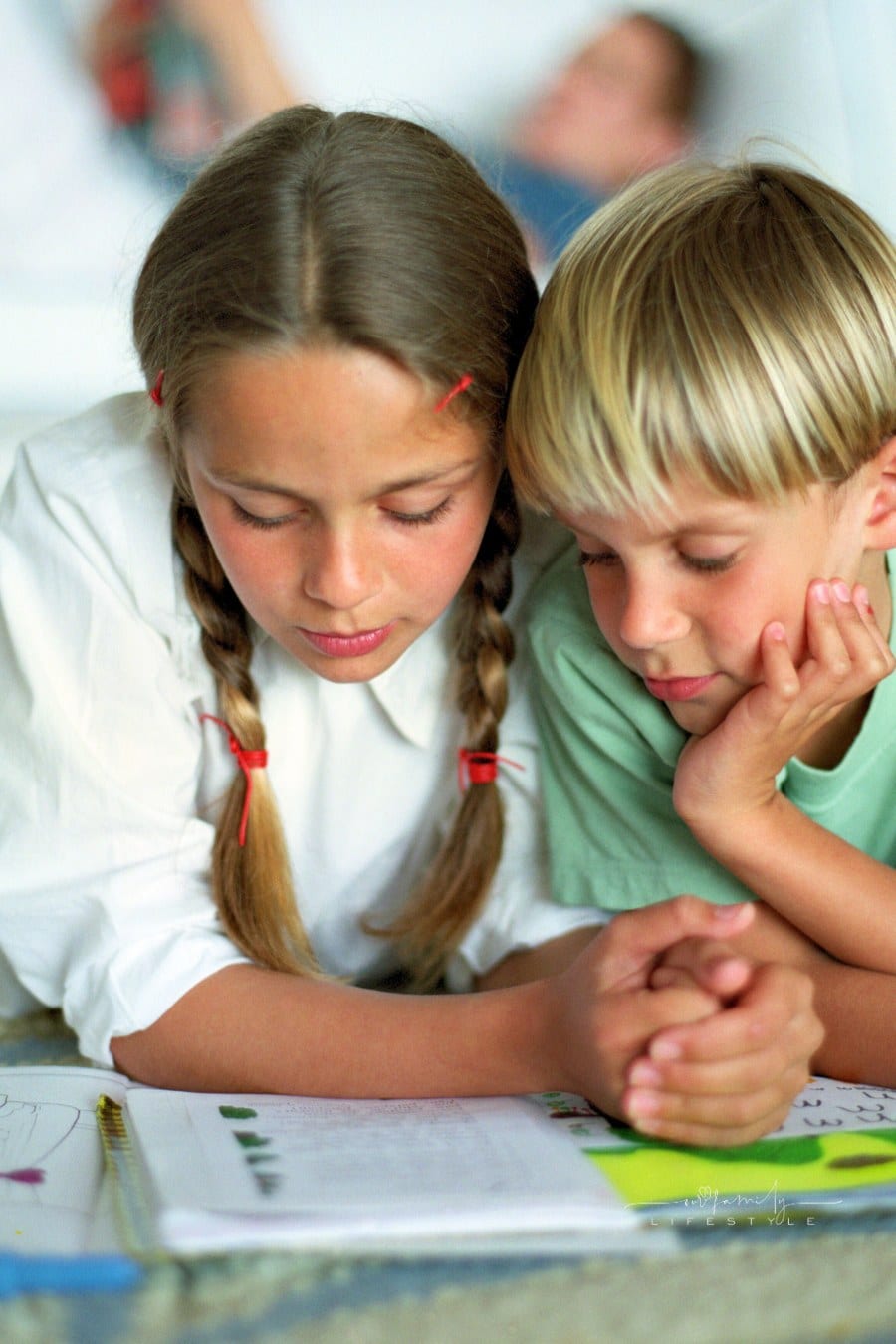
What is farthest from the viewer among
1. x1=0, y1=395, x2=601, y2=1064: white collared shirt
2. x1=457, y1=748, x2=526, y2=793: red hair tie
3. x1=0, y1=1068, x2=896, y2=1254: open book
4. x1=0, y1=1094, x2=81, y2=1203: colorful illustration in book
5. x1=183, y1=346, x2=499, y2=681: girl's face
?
x1=457, y1=748, x2=526, y2=793: red hair tie

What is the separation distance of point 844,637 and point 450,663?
313mm

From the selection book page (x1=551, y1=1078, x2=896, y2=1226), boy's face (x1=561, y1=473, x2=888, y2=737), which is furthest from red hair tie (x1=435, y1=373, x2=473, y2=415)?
book page (x1=551, y1=1078, x2=896, y2=1226)

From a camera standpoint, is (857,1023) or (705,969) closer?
(705,969)

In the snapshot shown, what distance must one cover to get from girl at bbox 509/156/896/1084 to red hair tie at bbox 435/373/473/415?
0.04 meters

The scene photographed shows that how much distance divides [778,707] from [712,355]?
0.22 metres

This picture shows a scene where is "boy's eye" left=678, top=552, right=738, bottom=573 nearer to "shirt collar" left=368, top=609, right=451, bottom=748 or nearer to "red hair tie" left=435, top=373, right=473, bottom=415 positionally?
"red hair tie" left=435, top=373, right=473, bottom=415

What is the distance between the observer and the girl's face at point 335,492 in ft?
2.80


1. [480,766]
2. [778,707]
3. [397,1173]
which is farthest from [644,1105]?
[480,766]

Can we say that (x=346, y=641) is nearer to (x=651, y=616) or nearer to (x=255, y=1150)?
(x=651, y=616)

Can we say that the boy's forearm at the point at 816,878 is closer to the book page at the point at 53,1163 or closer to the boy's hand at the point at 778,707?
the boy's hand at the point at 778,707

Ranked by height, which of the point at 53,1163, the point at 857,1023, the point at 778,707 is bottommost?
the point at 857,1023

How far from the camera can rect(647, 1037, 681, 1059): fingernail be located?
77cm

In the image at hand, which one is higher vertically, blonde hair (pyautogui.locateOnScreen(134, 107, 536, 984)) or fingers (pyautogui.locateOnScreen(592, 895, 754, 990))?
blonde hair (pyautogui.locateOnScreen(134, 107, 536, 984))

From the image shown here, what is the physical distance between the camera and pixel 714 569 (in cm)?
89
